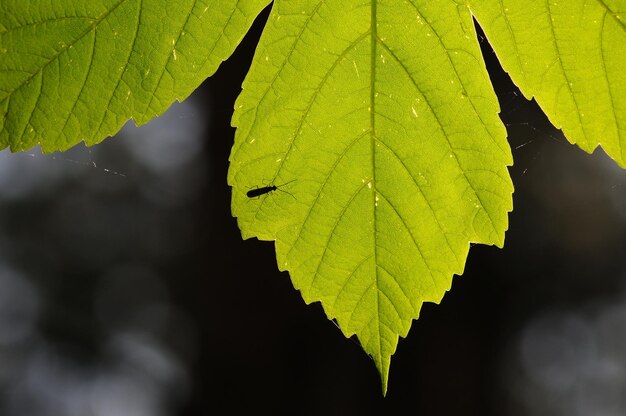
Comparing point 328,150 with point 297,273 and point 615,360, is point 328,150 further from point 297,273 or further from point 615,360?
point 615,360

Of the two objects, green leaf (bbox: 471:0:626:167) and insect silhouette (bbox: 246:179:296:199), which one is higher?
green leaf (bbox: 471:0:626:167)

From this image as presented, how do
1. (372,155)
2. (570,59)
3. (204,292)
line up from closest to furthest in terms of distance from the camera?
(570,59)
(372,155)
(204,292)

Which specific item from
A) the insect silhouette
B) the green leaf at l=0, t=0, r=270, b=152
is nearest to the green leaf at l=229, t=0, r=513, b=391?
the insect silhouette

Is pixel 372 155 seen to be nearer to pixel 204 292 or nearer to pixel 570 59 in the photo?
pixel 570 59

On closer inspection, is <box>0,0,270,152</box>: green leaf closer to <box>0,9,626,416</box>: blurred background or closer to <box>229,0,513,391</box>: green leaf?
<box>229,0,513,391</box>: green leaf

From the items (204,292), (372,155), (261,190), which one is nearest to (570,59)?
(372,155)

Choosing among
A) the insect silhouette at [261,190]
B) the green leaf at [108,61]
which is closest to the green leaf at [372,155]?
the insect silhouette at [261,190]

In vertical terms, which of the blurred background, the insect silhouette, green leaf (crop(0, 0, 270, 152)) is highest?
the blurred background
